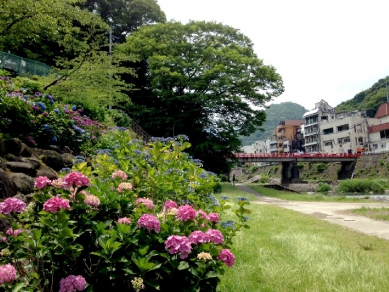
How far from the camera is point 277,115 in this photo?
17525 cm

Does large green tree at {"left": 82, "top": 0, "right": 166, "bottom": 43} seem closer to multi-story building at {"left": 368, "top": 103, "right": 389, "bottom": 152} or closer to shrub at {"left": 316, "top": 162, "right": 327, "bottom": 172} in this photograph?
shrub at {"left": 316, "top": 162, "right": 327, "bottom": 172}

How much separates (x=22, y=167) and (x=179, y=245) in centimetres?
452

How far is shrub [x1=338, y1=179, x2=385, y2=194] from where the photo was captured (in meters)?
33.2

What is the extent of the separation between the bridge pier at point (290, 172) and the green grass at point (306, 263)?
168 feet

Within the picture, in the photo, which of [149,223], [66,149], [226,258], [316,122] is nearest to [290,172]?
[316,122]

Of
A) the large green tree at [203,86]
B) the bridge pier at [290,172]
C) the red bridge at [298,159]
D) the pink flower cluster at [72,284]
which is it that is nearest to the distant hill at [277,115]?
the bridge pier at [290,172]

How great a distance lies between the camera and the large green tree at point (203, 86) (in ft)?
82.0

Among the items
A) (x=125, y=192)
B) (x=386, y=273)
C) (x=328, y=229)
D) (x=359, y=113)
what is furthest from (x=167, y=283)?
(x=359, y=113)

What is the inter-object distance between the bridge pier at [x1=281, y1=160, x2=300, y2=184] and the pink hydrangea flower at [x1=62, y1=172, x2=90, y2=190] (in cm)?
5644

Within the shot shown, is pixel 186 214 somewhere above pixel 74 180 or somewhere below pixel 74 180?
below

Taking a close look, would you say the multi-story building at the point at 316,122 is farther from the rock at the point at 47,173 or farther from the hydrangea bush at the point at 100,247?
the hydrangea bush at the point at 100,247

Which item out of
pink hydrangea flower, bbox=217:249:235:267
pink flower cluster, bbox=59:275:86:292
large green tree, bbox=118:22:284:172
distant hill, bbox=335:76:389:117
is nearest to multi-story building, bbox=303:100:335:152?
distant hill, bbox=335:76:389:117

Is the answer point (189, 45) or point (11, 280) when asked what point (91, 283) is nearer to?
point (11, 280)

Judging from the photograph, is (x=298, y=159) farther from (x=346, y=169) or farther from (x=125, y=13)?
(x=125, y=13)
